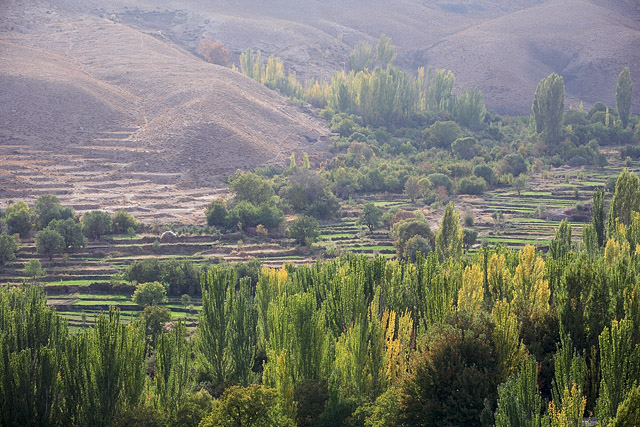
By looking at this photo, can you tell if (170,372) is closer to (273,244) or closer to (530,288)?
(530,288)

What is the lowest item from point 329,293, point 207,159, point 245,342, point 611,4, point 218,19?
point 245,342

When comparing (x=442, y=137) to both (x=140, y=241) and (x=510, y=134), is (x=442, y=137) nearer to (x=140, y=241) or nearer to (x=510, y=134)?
(x=510, y=134)

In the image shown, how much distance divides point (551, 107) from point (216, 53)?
55.7 metres

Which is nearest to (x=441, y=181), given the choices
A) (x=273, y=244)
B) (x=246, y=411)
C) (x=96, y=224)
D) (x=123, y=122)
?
(x=273, y=244)

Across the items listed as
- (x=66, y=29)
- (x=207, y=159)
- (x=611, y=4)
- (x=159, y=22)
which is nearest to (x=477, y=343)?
(x=207, y=159)

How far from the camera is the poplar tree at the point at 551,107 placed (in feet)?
274

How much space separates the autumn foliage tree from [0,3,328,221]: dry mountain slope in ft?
38.9

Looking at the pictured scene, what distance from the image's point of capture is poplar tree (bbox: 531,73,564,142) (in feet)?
274

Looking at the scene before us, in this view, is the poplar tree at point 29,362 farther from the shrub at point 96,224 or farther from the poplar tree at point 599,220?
the shrub at point 96,224

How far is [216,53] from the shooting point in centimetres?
11075

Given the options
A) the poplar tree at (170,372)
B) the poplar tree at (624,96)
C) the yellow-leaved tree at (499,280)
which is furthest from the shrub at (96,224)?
the poplar tree at (624,96)

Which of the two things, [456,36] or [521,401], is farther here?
[456,36]

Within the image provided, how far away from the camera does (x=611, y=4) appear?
159625mm

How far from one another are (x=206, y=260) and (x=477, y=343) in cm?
2942
